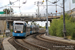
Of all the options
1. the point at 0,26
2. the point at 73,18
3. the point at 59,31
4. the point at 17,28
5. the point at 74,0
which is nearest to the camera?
the point at 74,0

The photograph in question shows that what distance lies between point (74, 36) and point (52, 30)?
1016 cm

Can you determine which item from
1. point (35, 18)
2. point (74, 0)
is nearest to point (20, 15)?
point (35, 18)

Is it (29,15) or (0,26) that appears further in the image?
(0,26)

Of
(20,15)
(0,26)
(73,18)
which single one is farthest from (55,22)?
(0,26)

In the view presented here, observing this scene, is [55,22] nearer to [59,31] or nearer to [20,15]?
[59,31]

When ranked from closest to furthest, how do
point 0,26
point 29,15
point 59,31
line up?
point 59,31, point 29,15, point 0,26

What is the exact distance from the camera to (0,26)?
204 ft

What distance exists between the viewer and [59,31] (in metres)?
32.0

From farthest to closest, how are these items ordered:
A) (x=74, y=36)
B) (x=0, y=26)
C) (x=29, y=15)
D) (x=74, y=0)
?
(x=0, y=26)
(x=29, y=15)
(x=74, y=36)
(x=74, y=0)

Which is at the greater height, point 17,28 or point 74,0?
point 74,0

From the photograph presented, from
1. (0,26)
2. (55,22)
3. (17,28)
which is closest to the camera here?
(17,28)

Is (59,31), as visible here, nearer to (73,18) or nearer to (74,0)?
(73,18)

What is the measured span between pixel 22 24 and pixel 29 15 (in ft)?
102

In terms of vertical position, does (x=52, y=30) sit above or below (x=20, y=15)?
below
